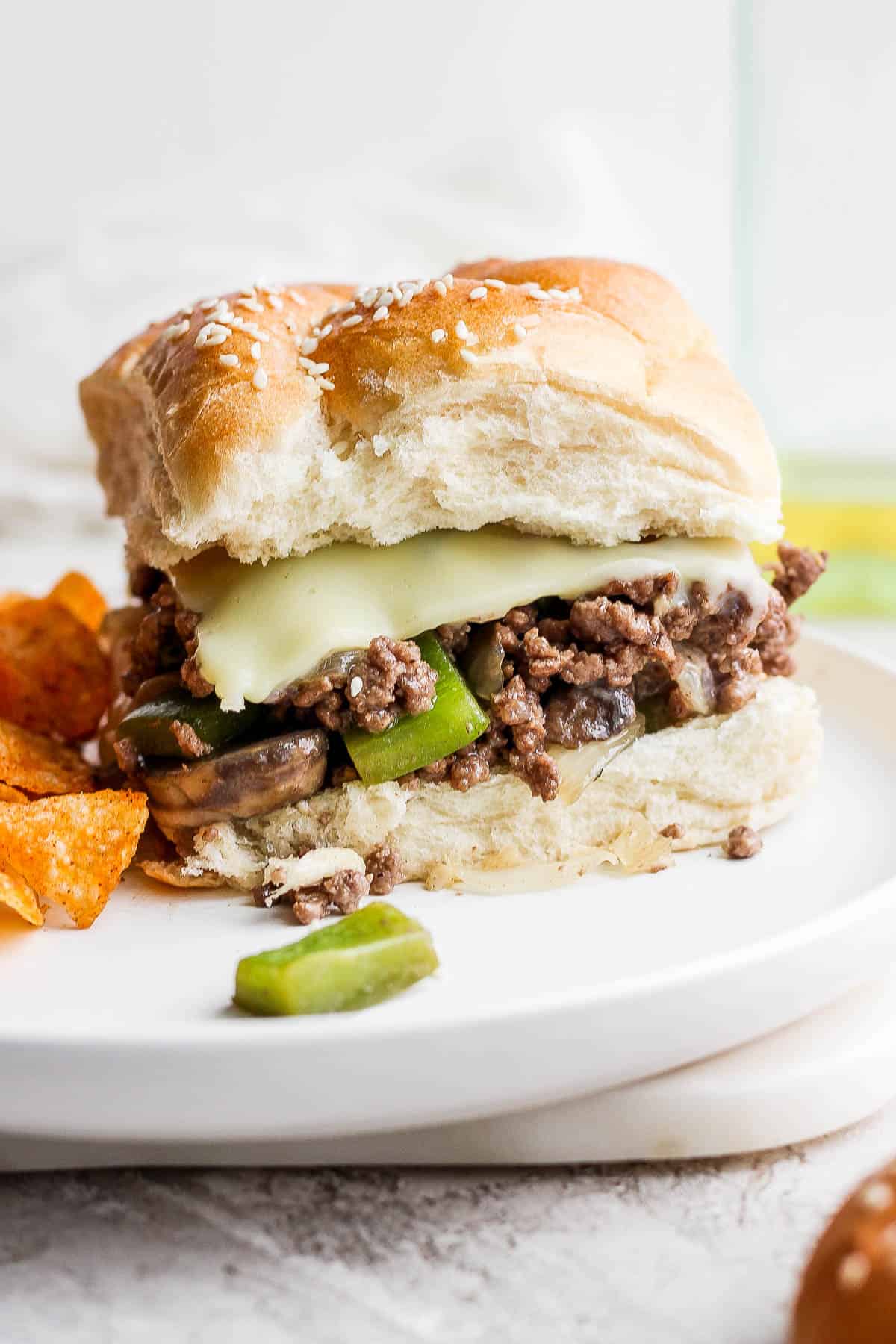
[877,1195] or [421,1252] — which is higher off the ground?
[877,1195]

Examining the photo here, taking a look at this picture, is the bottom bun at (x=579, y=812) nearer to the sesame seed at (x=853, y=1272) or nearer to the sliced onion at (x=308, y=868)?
the sliced onion at (x=308, y=868)

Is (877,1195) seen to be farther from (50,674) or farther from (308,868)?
(50,674)

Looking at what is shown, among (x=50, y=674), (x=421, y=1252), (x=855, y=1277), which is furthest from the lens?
(x=50, y=674)

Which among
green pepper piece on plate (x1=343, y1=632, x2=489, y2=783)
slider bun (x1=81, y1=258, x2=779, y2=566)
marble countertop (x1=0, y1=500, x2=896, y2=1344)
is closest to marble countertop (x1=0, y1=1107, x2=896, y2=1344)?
marble countertop (x1=0, y1=500, x2=896, y2=1344)

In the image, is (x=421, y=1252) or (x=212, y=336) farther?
(x=212, y=336)

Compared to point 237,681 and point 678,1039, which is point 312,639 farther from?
point 678,1039

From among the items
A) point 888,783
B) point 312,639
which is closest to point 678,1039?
point 312,639

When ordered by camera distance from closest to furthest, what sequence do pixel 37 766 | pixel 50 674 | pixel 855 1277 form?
pixel 855 1277
pixel 37 766
pixel 50 674

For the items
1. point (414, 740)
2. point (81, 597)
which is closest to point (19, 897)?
point (414, 740)
